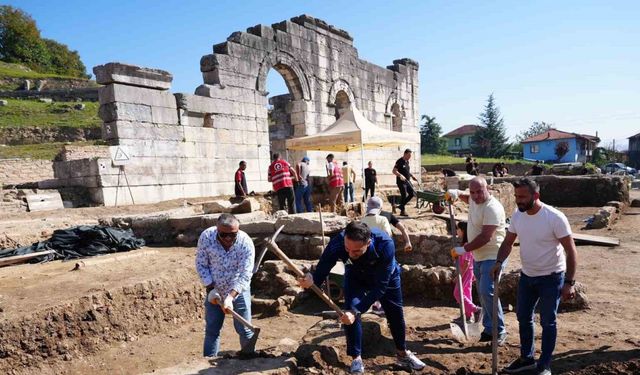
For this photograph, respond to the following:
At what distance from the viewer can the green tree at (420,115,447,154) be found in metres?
55.7

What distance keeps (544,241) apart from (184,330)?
443cm

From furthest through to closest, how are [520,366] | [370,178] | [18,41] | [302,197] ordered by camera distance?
1. [18,41]
2. [370,178]
3. [302,197]
4. [520,366]

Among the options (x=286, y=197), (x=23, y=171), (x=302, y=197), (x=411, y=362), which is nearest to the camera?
(x=411, y=362)

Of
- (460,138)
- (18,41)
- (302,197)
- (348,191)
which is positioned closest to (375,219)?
(302,197)

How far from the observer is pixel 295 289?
21.0ft

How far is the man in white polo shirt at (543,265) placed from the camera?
3.44 metres

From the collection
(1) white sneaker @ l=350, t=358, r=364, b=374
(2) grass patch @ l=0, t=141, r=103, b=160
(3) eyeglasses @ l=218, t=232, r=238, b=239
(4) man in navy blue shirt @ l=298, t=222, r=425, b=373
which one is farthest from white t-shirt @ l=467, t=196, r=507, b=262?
(2) grass patch @ l=0, t=141, r=103, b=160

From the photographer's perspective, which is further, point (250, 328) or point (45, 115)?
point (45, 115)

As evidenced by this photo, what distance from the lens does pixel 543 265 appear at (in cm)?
349

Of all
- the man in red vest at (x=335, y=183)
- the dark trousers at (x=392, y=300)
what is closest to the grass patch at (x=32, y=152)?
the man in red vest at (x=335, y=183)

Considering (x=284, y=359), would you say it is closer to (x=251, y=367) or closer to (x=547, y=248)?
(x=251, y=367)

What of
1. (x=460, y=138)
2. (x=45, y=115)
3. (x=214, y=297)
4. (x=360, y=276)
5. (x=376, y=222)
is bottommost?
(x=214, y=297)

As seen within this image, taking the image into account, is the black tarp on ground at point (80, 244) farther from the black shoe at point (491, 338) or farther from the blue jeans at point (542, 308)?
the blue jeans at point (542, 308)

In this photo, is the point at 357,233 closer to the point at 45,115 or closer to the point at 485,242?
the point at 485,242
